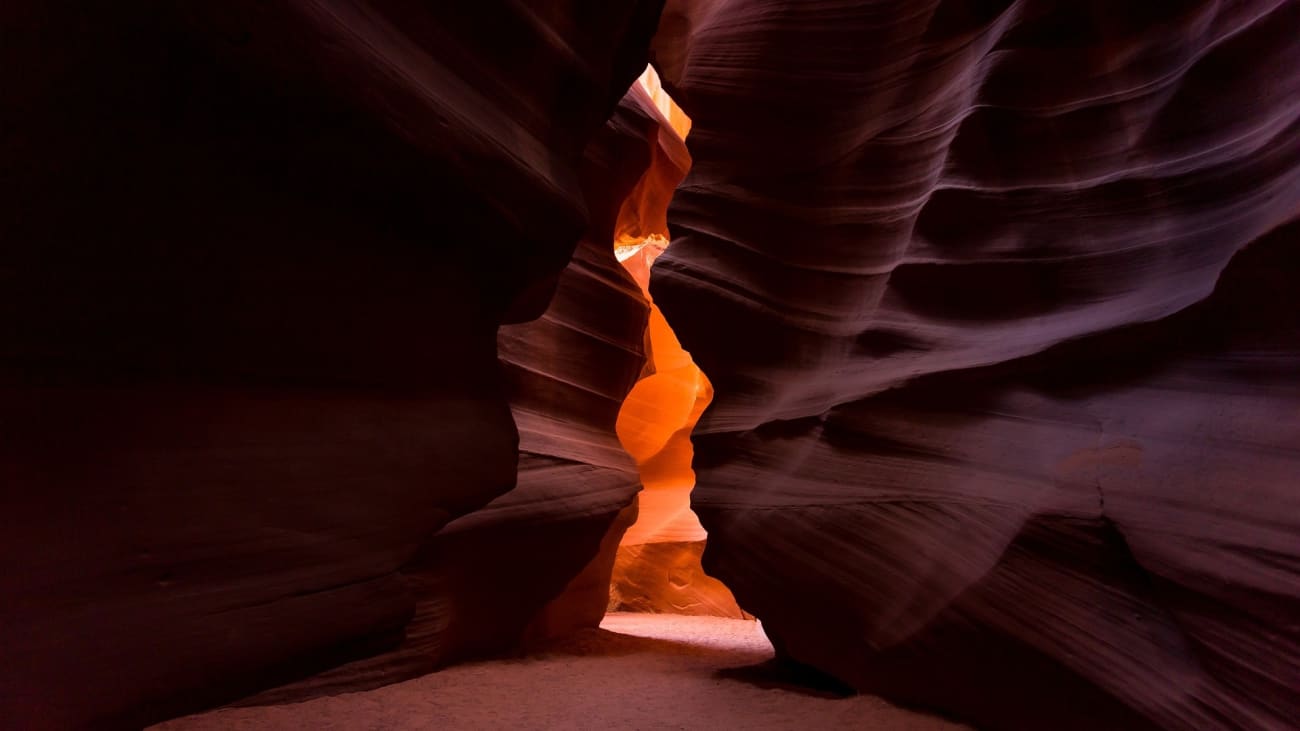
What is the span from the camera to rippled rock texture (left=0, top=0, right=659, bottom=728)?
174 cm

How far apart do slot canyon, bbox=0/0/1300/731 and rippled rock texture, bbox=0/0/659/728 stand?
0.01m

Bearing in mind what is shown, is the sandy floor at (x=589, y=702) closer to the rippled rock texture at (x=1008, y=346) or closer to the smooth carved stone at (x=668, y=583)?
the rippled rock texture at (x=1008, y=346)

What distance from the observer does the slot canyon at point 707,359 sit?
182 centimetres

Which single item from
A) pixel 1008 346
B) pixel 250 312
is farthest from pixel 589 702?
pixel 1008 346

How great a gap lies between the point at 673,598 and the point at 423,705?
18.9 ft

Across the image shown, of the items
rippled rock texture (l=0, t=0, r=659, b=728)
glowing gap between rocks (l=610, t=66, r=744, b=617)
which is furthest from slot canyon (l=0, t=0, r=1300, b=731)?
glowing gap between rocks (l=610, t=66, r=744, b=617)

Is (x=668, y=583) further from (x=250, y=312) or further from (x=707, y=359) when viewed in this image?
(x=250, y=312)

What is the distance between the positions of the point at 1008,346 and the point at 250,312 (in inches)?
99.9

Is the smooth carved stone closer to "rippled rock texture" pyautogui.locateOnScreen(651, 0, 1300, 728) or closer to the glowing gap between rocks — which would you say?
the glowing gap between rocks

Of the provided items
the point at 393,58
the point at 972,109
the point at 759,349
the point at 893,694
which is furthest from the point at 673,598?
the point at 393,58

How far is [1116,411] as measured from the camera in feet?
7.75

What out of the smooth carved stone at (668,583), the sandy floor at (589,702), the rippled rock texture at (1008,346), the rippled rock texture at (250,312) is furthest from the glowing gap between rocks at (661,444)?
the rippled rock texture at (250,312)

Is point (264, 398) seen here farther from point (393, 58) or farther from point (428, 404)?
point (393, 58)

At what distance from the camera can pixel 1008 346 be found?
2.74 m
